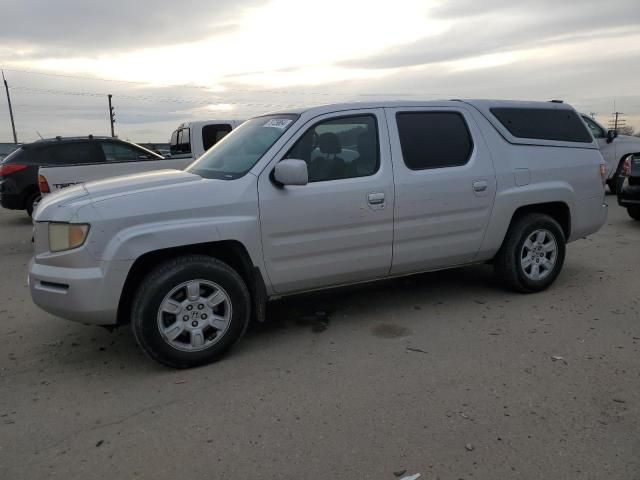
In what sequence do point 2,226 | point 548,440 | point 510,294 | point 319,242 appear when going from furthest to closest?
1. point 2,226
2. point 510,294
3. point 319,242
4. point 548,440

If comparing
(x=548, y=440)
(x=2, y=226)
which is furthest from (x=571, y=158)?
(x=2, y=226)

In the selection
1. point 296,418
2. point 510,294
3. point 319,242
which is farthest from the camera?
point 510,294

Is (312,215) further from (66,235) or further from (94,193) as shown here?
(66,235)

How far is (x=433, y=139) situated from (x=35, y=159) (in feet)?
28.9

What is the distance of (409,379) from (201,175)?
2.25 m

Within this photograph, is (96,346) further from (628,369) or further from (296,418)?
(628,369)

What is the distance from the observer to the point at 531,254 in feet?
16.9

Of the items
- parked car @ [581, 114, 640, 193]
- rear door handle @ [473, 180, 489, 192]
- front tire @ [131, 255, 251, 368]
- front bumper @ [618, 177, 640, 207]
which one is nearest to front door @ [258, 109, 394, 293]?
front tire @ [131, 255, 251, 368]

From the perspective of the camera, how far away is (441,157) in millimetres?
4664

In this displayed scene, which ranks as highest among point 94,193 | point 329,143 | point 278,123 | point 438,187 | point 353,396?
point 278,123

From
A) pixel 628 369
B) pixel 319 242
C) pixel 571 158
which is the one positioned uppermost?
pixel 571 158

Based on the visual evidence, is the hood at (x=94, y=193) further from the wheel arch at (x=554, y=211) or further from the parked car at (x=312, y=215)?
the wheel arch at (x=554, y=211)

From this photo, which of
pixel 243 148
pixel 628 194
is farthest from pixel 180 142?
pixel 628 194

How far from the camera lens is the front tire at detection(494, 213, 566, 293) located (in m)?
5.05
